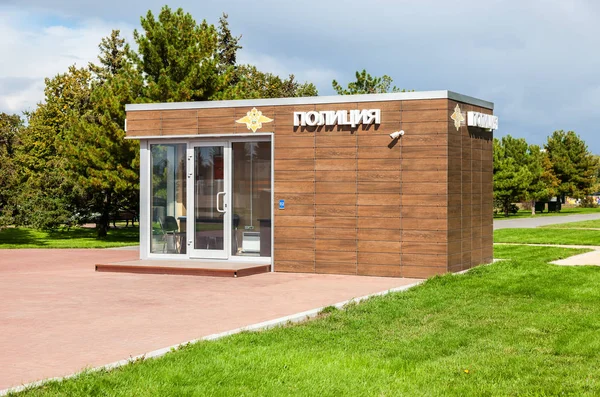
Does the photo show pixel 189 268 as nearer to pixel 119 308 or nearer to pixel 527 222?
pixel 119 308

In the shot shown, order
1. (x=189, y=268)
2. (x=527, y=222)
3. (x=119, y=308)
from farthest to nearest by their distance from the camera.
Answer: (x=527, y=222) → (x=189, y=268) → (x=119, y=308)

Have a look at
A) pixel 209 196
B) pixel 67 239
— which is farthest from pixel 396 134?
pixel 67 239

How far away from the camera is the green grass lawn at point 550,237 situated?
26.2m

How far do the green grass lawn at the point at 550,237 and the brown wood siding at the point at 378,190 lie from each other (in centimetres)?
963

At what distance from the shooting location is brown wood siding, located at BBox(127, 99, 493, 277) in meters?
15.8

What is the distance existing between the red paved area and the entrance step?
1.26 feet

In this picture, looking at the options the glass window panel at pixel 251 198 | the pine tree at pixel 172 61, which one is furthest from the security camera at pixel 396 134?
the pine tree at pixel 172 61

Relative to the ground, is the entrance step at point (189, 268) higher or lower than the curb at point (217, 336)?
higher

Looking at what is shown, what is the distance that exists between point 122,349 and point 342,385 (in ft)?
9.38

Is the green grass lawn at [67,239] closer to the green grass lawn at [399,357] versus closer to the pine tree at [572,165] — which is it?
the green grass lawn at [399,357]

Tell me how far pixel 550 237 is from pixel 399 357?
894 inches

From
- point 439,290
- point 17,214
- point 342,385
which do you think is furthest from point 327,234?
point 17,214

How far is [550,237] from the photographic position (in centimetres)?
2864

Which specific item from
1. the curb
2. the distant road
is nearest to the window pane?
the curb
